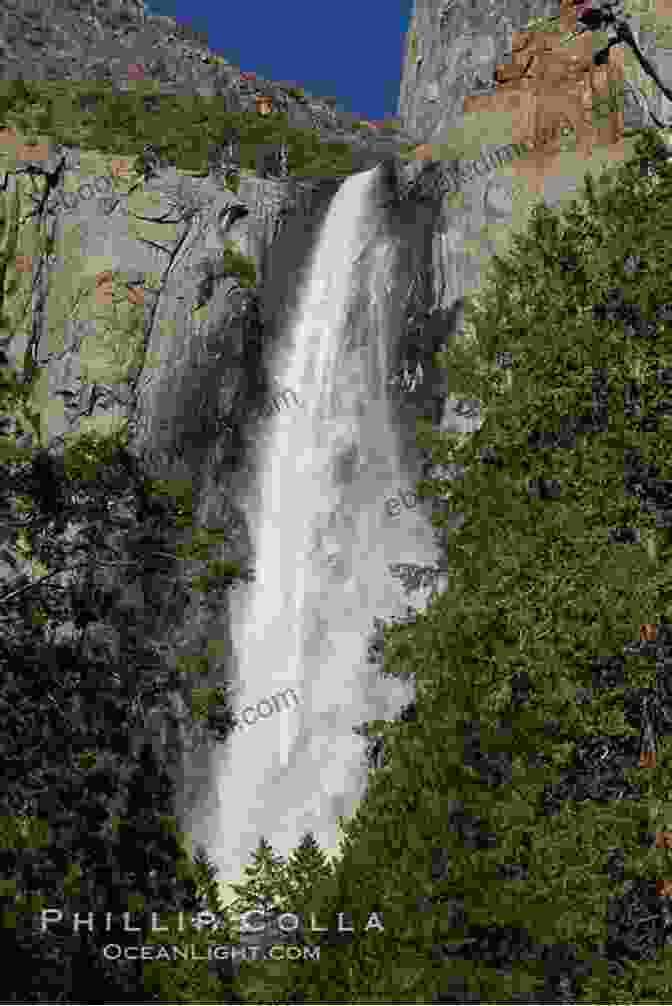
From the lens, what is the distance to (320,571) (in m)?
26.0

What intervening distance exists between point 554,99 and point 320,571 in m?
14.4

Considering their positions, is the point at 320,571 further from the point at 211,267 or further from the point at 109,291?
the point at 109,291

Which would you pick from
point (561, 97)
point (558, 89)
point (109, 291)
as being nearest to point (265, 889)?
point (109, 291)

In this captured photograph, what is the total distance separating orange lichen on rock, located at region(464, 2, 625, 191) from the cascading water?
4.69 m

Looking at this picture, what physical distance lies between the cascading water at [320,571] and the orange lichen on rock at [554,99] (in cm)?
469

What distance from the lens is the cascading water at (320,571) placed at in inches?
922

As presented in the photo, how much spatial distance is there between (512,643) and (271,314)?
1880cm

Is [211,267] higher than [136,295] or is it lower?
higher

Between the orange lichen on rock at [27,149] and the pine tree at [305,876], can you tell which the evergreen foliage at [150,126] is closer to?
the orange lichen on rock at [27,149]

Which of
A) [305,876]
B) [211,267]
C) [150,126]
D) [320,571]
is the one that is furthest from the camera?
[150,126]

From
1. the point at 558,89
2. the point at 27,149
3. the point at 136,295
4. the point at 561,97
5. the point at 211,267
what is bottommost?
the point at 136,295

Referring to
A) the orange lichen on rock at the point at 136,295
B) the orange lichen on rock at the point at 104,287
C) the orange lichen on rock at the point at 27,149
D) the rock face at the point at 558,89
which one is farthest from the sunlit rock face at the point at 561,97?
the orange lichen on rock at the point at 27,149

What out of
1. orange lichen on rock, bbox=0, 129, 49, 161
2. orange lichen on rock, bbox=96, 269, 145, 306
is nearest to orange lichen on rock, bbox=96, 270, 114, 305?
orange lichen on rock, bbox=96, 269, 145, 306

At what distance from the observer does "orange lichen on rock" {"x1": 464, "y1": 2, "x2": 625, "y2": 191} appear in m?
28.0
